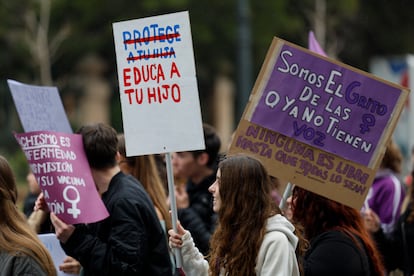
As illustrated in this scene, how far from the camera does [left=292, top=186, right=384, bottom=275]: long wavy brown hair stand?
4.90m

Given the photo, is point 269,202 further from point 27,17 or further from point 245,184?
point 27,17

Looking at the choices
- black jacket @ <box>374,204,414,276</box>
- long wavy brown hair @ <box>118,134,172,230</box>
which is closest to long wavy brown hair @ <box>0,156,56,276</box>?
long wavy brown hair @ <box>118,134,172,230</box>

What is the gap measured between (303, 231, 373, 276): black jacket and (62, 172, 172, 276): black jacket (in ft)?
2.98

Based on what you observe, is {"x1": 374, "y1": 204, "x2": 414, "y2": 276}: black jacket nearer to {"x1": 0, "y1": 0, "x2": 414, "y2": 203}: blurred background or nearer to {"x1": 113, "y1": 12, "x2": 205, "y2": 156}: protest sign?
{"x1": 113, "y1": 12, "x2": 205, "y2": 156}: protest sign

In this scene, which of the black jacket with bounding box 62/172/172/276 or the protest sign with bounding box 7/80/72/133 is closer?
the black jacket with bounding box 62/172/172/276

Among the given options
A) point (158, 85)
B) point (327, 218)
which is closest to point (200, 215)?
point (327, 218)

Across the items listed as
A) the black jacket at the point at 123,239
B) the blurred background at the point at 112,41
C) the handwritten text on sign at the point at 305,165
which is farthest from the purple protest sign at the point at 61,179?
the blurred background at the point at 112,41

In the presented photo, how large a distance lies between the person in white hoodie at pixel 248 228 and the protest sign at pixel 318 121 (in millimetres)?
637

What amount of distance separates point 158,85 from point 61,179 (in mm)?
754

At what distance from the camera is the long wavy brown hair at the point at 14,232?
416 cm

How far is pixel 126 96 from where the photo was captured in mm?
4926

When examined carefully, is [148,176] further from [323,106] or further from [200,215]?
[323,106]

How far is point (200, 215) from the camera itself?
6895 millimetres

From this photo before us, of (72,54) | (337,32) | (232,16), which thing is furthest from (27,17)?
(337,32)
